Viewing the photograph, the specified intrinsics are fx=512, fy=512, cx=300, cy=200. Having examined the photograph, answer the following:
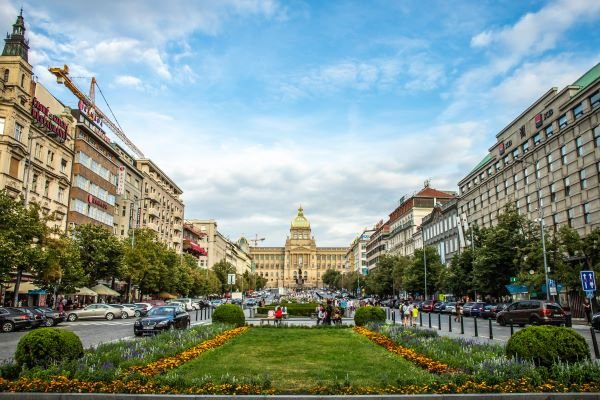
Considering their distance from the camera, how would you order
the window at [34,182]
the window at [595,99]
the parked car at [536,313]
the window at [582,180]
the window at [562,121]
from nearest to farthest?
the parked car at [536,313] → the window at [595,99] → the window at [582,180] → the window at [562,121] → the window at [34,182]

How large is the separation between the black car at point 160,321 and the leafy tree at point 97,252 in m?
23.2

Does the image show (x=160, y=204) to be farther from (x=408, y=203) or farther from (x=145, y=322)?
(x=145, y=322)

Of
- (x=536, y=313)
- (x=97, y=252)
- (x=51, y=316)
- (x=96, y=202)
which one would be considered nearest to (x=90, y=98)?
(x=96, y=202)

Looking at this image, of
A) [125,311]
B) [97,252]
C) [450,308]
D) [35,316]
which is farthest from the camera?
[450,308]

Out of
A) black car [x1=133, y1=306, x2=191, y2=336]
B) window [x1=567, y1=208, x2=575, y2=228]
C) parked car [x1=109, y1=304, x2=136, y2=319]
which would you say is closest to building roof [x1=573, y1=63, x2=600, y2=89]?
window [x1=567, y1=208, x2=575, y2=228]

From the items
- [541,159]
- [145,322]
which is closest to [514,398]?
[145,322]

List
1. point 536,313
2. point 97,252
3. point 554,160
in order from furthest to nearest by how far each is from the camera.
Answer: point 97,252 → point 554,160 → point 536,313

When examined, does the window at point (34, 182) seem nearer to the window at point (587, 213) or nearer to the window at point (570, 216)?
the window at point (570, 216)

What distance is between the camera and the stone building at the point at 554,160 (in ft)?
143

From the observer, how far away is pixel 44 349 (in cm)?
1214

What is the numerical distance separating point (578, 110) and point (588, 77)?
3.49 meters

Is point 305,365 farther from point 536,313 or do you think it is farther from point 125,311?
point 125,311

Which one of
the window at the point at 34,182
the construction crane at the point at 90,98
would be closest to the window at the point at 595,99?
the window at the point at 34,182

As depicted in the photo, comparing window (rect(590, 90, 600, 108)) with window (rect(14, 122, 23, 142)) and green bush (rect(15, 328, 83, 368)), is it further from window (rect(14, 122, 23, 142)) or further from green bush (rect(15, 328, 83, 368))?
window (rect(14, 122, 23, 142))
